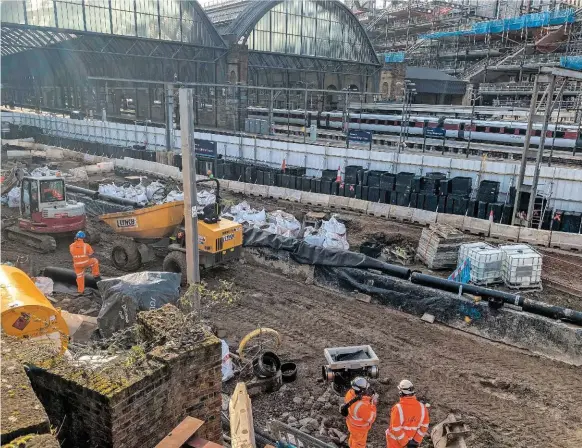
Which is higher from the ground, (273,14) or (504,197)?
(273,14)

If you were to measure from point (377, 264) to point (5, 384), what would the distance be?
8927mm

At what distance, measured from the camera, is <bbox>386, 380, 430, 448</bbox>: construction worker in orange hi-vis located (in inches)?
233

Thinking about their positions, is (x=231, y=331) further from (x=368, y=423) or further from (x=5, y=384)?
(x=5, y=384)

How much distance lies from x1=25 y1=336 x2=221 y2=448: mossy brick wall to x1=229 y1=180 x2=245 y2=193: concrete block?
16.5 metres

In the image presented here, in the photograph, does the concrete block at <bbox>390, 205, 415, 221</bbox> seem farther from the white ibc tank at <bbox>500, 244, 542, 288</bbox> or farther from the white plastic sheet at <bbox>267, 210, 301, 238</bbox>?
the white ibc tank at <bbox>500, 244, 542, 288</bbox>

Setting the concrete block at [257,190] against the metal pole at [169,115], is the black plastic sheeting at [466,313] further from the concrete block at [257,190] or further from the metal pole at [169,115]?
the metal pole at [169,115]

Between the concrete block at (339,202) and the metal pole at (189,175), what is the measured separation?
1044cm

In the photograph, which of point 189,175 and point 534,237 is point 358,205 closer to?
point 534,237

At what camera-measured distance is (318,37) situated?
4544cm

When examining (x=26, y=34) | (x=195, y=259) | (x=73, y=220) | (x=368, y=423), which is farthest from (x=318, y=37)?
(x=368, y=423)

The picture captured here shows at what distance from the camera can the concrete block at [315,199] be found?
19.5 metres

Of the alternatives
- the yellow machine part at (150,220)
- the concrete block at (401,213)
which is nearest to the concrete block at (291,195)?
the concrete block at (401,213)

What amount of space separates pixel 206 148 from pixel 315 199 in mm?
8107

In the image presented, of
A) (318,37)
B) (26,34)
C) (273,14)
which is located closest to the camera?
(26,34)
